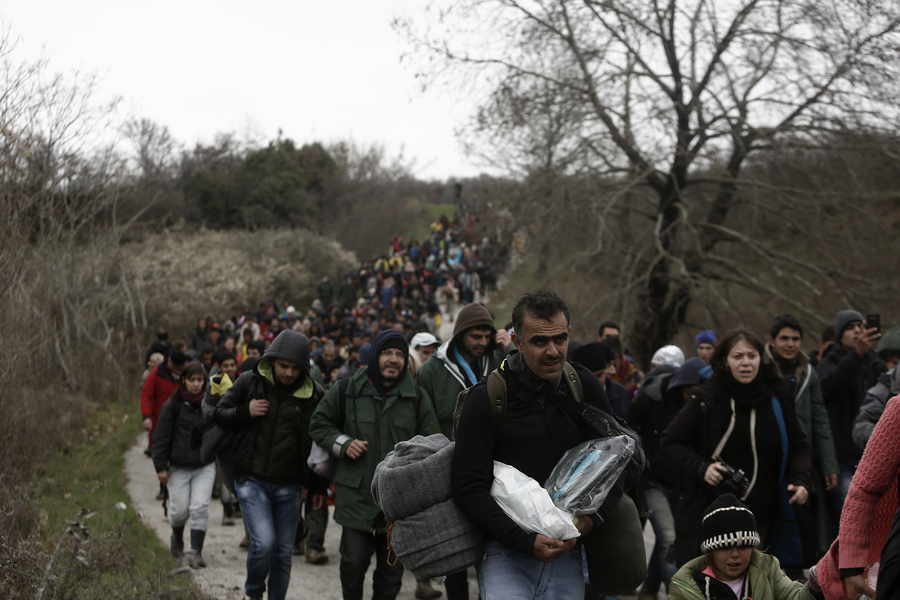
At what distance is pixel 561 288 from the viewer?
51.9ft

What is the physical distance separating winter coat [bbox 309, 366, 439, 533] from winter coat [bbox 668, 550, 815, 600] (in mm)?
2087

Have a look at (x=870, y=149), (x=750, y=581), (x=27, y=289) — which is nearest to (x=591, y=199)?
(x=870, y=149)

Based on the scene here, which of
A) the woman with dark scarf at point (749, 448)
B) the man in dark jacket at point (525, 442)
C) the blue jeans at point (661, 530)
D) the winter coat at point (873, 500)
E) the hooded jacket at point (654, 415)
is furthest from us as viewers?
the hooded jacket at point (654, 415)

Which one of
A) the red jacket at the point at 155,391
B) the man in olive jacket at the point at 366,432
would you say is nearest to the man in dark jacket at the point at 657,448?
the man in olive jacket at the point at 366,432

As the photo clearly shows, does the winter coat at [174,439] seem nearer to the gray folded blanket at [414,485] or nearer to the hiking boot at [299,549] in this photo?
the hiking boot at [299,549]

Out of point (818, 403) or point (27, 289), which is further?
point (27, 289)

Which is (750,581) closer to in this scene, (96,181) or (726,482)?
(726,482)

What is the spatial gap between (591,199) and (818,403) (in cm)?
1019

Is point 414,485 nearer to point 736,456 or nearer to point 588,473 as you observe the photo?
point 588,473

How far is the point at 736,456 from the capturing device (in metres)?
4.69

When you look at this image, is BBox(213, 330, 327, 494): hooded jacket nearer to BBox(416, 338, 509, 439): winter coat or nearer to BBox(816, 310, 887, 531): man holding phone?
BBox(416, 338, 509, 439): winter coat

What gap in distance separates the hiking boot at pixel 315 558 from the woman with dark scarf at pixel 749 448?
153 inches

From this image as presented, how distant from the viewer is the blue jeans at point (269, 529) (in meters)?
5.24

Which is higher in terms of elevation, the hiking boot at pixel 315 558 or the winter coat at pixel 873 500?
the winter coat at pixel 873 500
